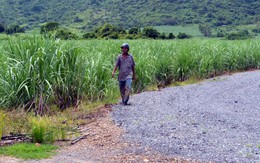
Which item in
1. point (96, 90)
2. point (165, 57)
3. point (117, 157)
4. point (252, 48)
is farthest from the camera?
point (252, 48)

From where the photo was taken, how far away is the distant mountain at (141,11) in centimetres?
5336

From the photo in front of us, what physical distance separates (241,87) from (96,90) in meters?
6.39

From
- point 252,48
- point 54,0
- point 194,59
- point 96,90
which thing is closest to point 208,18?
point 54,0

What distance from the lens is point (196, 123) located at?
26.3ft

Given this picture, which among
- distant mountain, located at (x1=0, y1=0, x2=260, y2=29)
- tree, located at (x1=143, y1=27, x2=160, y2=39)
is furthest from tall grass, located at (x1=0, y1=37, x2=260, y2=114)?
distant mountain, located at (x1=0, y1=0, x2=260, y2=29)

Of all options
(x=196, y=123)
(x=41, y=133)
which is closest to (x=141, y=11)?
(x=196, y=123)

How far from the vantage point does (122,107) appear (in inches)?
381

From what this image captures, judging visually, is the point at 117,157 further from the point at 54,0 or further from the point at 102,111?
the point at 54,0

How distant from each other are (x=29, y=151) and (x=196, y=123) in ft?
10.9

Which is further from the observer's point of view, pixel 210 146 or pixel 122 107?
pixel 122 107

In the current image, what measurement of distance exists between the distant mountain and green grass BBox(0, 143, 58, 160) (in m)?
44.4

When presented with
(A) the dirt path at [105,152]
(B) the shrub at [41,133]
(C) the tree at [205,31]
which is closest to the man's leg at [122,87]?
(A) the dirt path at [105,152]

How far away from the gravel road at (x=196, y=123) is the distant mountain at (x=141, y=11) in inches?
1578

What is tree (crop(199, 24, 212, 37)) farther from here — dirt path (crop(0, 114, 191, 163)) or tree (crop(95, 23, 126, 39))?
dirt path (crop(0, 114, 191, 163))
